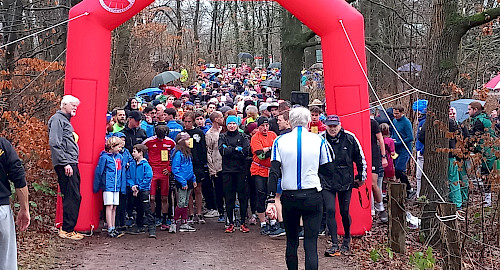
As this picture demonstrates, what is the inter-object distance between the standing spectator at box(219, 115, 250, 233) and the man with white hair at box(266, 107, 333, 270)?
127 inches

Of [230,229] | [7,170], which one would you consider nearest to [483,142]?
[230,229]

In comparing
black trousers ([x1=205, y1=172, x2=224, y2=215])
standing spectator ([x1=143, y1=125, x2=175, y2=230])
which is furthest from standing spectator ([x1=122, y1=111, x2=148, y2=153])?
black trousers ([x1=205, y1=172, x2=224, y2=215])

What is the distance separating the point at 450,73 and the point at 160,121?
4976 mm

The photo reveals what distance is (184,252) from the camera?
862 cm

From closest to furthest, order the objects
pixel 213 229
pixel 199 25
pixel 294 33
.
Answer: pixel 213 229, pixel 294 33, pixel 199 25

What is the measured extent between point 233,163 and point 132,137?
1.80 m

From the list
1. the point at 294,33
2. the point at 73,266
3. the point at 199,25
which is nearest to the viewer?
the point at 73,266

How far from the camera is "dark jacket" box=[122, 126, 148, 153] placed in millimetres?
10148

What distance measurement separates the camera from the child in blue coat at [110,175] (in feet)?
30.7

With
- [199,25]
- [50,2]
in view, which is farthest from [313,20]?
[199,25]

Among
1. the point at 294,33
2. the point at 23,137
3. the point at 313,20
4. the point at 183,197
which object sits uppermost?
the point at 294,33

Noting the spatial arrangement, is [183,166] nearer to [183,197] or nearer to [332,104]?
[183,197]

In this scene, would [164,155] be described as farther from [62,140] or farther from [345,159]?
[345,159]

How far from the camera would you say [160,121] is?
10.9m
